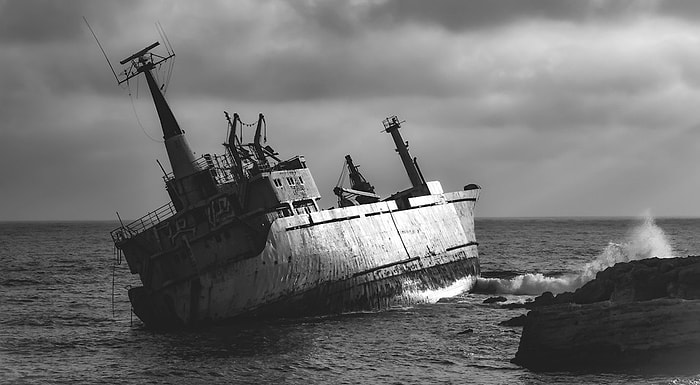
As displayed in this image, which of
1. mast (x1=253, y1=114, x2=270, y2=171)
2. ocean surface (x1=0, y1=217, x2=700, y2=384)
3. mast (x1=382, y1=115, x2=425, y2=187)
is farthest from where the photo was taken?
mast (x1=382, y1=115, x2=425, y2=187)

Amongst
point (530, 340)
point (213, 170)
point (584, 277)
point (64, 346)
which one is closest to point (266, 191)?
point (213, 170)

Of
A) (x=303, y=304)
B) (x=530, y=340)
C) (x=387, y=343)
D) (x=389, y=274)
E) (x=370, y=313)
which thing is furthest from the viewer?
(x=389, y=274)

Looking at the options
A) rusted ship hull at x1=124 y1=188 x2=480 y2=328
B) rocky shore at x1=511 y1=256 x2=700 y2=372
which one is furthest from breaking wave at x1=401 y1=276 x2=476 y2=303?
rocky shore at x1=511 y1=256 x2=700 y2=372

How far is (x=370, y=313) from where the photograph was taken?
3362 cm

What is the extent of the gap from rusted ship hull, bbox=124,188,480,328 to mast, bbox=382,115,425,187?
8.63 metres

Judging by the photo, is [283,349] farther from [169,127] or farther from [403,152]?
[403,152]

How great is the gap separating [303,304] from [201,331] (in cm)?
397

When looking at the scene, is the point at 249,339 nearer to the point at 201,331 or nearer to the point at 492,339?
the point at 201,331

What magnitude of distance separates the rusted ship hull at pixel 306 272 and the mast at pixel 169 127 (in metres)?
4.28

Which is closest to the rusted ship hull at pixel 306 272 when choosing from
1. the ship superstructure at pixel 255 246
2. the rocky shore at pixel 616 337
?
the ship superstructure at pixel 255 246

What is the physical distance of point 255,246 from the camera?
30234mm

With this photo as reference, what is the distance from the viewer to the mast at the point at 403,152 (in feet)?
162

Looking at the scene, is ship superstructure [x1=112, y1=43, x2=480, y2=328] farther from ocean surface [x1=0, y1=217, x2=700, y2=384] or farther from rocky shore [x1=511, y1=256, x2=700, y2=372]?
rocky shore [x1=511, y1=256, x2=700, y2=372]

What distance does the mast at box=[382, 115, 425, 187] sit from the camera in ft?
162
